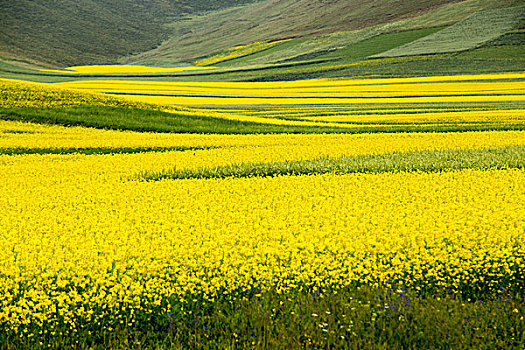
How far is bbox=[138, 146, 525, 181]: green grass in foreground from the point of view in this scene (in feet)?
53.7

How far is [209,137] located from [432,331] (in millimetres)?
22396

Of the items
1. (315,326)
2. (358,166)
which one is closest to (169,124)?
(358,166)

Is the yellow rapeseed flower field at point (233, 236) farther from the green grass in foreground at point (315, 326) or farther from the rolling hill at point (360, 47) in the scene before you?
the rolling hill at point (360, 47)

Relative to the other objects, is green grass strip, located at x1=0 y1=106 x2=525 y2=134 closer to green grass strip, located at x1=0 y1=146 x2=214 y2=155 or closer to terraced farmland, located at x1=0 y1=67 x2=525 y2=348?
green grass strip, located at x1=0 y1=146 x2=214 y2=155

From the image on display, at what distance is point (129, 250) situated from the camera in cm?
816

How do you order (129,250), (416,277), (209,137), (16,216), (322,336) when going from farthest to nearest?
(209,137) → (16,216) → (129,250) → (416,277) → (322,336)

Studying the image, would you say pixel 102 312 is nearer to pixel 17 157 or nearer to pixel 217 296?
pixel 217 296

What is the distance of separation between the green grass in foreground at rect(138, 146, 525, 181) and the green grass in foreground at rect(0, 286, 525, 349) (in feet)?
31.8

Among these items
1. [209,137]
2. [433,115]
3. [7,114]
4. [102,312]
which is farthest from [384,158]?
[7,114]

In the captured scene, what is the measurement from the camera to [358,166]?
16.8 metres

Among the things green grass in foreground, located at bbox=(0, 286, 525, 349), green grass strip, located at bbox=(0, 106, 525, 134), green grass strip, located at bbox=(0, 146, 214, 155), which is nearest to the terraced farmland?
green grass in foreground, located at bbox=(0, 286, 525, 349)

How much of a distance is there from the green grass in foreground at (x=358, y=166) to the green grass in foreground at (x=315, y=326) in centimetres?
969

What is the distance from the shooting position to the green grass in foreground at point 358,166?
16.4 meters

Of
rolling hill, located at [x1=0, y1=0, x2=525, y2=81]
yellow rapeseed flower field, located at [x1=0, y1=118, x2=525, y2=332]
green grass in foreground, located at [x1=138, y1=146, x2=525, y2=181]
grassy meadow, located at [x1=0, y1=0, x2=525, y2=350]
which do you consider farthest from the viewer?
rolling hill, located at [x1=0, y1=0, x2=525, y2=81]
